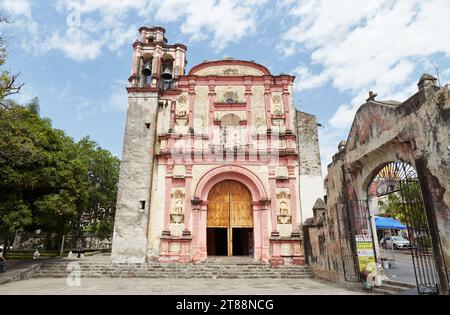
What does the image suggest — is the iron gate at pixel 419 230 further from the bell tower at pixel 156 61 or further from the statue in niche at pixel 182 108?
the bell tower at pixel 156 61

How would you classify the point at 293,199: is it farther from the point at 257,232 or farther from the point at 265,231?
the point at 257,232

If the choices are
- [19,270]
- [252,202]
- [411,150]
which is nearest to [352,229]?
[411,150]

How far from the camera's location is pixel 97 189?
24938mm

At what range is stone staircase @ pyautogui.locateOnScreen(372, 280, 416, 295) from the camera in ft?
23.0

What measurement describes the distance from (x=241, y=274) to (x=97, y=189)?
17.6 m

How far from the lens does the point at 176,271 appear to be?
12.1 m

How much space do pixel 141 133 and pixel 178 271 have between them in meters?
7.20

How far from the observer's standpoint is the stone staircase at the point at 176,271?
38.8 feet

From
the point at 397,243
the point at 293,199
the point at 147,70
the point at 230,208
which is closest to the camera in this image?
the point at 293,199

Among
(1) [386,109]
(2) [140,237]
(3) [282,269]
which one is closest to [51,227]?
(2) [140,237]

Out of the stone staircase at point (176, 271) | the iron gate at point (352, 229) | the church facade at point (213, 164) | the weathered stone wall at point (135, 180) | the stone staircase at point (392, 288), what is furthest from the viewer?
the church facade at point (213, 164)

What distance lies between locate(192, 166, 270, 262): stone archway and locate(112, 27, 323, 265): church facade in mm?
48

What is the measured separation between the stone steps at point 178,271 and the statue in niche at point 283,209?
2.23 metres

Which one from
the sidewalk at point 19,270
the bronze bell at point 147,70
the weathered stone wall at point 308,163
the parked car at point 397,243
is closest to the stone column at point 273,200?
the weathered stone wall at point 308,163
